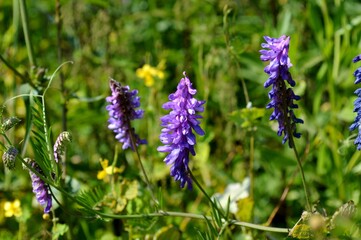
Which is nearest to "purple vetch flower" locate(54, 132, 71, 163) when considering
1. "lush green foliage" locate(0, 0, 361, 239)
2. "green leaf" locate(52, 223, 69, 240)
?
"lush green foliage" locate(0, 0, 361, 239)

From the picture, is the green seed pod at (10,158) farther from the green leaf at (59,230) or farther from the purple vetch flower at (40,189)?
the green leaf at (59,230)

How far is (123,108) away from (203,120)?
2.87ft

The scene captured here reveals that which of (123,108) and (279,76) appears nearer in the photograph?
(279,76)

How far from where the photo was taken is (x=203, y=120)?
8.41 ft

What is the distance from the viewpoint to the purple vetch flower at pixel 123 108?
5.51 feet

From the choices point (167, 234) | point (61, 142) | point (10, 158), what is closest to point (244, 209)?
point (167, 234)

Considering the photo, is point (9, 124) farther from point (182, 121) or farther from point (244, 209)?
point (244, 209)

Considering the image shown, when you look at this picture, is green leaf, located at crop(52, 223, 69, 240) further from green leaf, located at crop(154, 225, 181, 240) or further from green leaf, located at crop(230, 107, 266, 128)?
green leaf, located at crop(230, 107, 266, 128)

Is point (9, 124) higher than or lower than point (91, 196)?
higher

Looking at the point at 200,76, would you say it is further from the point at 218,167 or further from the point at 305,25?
the point at 305,25

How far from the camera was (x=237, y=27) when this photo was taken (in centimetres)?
294

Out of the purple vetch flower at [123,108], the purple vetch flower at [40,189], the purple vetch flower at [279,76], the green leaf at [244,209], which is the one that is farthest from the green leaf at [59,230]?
the purple vetch flower at [279,76]

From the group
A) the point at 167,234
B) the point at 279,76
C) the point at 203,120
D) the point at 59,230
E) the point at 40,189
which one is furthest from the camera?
the point at 203,120

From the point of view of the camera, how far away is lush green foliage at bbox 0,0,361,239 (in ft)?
6.66
